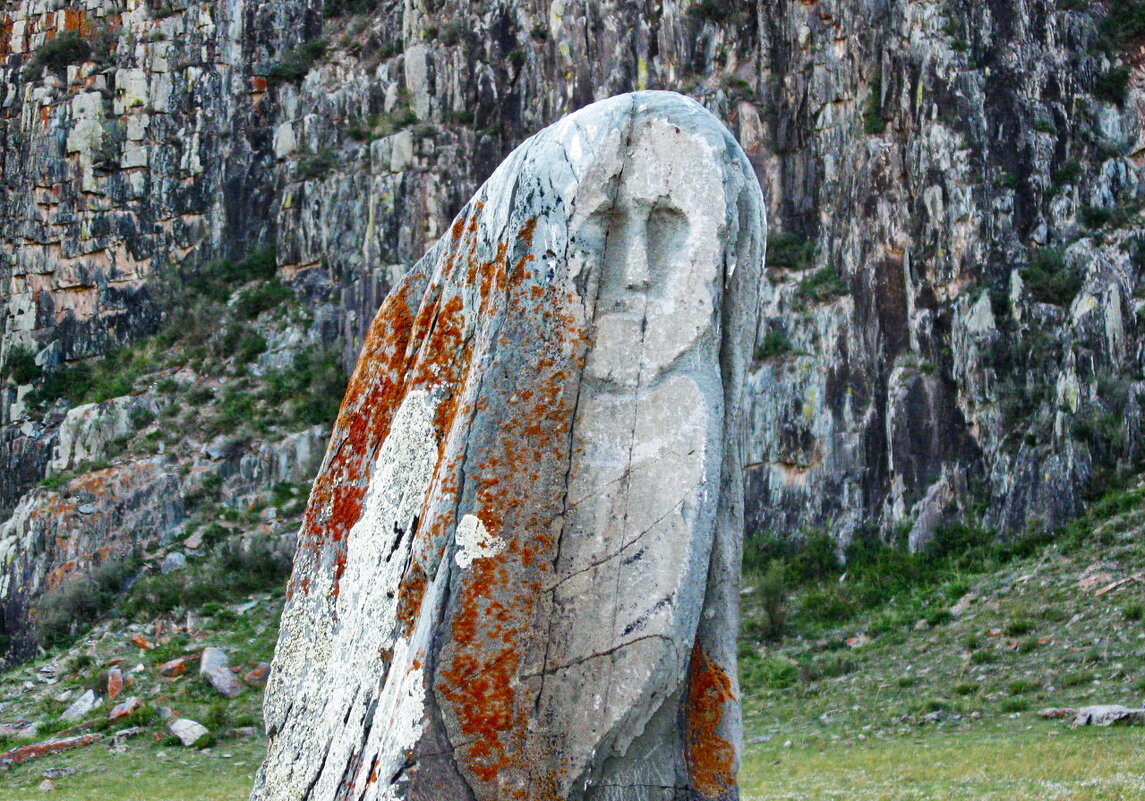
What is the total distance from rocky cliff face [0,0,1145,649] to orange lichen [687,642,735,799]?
23.1 metres

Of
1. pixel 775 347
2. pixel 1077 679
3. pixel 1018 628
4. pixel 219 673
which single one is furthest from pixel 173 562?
pixel 1077 679

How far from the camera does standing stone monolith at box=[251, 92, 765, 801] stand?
5762mm

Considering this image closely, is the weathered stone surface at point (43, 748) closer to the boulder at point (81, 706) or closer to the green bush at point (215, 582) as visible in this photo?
the boulder at point (81, 706)

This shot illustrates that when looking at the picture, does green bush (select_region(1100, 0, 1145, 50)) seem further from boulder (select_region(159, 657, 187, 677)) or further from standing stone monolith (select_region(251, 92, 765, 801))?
standing stone monolith (select_region(251, 92, 765, 801))

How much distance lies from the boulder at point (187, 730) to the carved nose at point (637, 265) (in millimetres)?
17881

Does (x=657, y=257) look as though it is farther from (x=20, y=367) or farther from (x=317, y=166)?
(x=20, y=367)

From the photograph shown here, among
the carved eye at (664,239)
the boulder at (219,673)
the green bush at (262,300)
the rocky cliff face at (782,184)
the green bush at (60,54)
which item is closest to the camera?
the carved eye at (664,239)

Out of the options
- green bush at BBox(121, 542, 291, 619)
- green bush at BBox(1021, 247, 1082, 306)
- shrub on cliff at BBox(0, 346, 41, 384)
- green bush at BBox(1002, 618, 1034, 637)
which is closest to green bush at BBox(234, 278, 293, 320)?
shrub on cliff at BBox(0, 346, 41, 384)

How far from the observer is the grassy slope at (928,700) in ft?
43.1

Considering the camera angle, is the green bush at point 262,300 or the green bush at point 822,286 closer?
the green bush at point 822,286

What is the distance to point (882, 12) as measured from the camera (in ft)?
114

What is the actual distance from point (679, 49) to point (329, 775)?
3431cm

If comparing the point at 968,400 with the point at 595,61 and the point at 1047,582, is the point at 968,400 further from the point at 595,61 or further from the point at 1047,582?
the point at 595,61

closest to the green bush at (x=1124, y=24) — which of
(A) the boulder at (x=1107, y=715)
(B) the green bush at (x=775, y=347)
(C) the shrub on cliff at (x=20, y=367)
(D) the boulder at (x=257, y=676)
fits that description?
(B) the green bush at (x=775, y=347)
